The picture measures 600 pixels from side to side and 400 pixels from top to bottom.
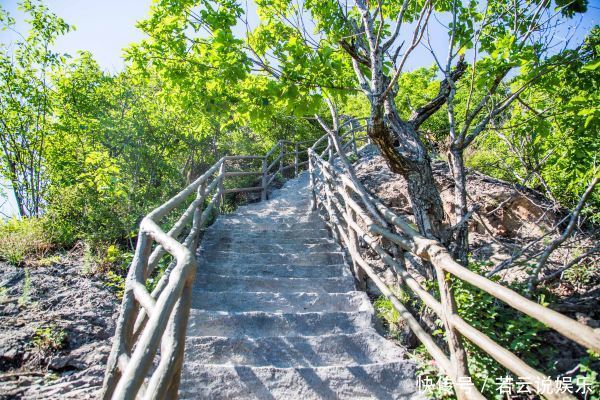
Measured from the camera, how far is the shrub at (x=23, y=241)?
4.64m

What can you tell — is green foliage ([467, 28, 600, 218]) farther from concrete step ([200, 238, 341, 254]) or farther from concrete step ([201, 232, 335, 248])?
concrete step ([201, 232, 335, 248])

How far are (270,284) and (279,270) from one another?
0.37 meters

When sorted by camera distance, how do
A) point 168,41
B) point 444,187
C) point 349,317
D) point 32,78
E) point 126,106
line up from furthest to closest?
point 126,106
point 32,78
point 444,187
point 168,41
point 349,317

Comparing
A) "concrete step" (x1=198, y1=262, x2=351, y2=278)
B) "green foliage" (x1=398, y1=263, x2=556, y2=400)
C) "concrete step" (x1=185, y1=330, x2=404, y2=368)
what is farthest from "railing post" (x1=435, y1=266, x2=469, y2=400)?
"concrete step" (x1=198, y1=262, x2=351, y2=278)

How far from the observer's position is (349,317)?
323 centimetres

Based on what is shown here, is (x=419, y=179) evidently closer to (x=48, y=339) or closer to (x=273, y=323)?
(x=273, y=323)

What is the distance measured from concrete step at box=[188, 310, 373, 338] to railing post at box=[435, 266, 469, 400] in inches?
46.3

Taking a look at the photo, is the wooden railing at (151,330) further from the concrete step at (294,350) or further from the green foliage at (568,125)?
the green foliage at (568,125)

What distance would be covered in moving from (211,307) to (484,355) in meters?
2.55

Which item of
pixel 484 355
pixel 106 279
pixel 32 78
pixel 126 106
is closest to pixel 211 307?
pixel 106 279

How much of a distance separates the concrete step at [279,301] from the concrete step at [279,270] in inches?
22.1

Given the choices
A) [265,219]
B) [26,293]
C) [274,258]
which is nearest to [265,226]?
[265,219]

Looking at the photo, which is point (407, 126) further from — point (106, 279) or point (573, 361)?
point (106, 279)

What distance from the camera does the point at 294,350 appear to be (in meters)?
2.78
